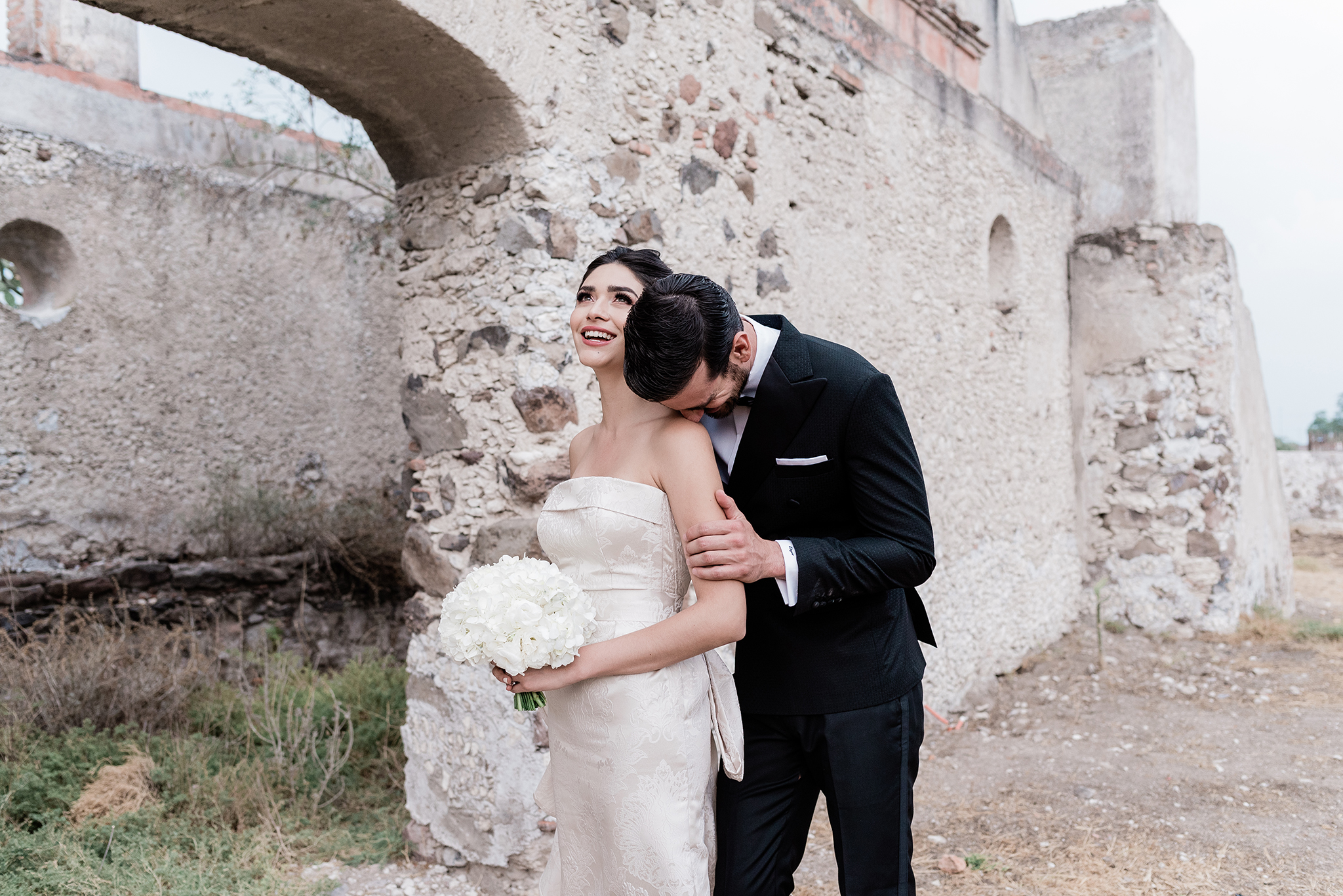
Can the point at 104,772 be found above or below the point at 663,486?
below

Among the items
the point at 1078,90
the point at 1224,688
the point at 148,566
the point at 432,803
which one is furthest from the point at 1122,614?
the point at 148,566

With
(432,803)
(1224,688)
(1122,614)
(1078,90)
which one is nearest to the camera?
(432,803)

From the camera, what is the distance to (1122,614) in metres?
7.54

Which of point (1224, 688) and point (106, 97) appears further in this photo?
point (106, 97)

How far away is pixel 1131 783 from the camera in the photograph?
449 cm

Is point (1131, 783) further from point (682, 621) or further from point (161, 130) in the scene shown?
point (161, 130)

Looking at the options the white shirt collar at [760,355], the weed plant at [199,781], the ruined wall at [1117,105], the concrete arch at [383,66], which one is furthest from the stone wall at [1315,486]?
the white shirt collar at [760,355]

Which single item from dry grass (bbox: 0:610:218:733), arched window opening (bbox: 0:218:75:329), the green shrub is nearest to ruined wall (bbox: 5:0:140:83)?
arched window opening (bbox: 0:218:75:329)

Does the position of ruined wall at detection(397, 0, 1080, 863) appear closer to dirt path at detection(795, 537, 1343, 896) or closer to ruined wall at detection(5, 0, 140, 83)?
dirt path at detection(795, 537, 1343, 896)

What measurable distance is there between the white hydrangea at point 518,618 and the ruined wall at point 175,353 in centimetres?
580

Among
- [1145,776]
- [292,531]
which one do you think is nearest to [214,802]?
[292,531]

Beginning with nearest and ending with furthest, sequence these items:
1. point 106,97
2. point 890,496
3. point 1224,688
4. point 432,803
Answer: point 890,496 < point 432,803 < point 1224,688 < point 106,97

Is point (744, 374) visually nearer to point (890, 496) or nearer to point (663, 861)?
point (890, 496)

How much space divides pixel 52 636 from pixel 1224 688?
6969 millimetres
